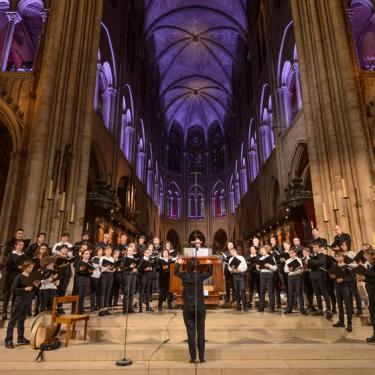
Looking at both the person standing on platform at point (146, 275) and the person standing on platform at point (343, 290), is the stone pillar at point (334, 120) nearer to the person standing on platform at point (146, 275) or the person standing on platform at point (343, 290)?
the person standing on platform at point (343, 290)

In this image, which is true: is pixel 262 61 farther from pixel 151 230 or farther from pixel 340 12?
pixel 151 230

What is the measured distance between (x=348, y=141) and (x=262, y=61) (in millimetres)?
13877

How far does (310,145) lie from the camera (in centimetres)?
1191

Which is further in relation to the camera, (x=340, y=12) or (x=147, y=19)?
(x=147, y=19)

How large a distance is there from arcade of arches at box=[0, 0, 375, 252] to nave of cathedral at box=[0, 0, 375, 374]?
0.07 metres

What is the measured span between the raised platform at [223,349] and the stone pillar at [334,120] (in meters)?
4.75

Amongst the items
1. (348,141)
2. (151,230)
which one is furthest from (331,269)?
(151,230)

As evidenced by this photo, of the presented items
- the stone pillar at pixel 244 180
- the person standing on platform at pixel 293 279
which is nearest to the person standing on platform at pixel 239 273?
the person standing on platform at pixel 293 279

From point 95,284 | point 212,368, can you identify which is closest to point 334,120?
point 95,284

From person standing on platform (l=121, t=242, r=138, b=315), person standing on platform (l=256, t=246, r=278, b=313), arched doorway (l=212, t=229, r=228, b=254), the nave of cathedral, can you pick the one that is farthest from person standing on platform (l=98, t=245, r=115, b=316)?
arched doorway (l=212, t=229, r=228, b=254)

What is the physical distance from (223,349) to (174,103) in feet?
117

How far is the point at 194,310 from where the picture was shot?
4977mm

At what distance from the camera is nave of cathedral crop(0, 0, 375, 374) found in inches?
257

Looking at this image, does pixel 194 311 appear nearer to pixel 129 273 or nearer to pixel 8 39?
pixel 129 273
